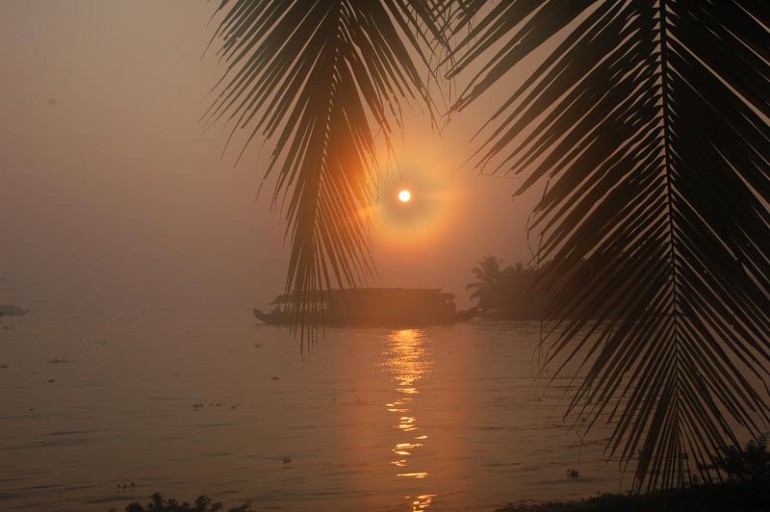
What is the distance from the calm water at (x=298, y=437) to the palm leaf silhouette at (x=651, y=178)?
561cm

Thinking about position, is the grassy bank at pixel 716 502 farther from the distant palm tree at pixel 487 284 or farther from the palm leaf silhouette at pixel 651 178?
the distant palm tree at pixel 487 284

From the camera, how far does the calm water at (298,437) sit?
1349 centimetres

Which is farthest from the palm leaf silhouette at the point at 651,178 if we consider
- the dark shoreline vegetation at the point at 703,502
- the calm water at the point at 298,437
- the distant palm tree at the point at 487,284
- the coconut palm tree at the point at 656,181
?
the distant palm tree at the point at 487,284

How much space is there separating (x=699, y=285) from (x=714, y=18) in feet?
2.39

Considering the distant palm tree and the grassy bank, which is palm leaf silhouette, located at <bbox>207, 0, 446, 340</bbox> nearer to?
the grassy bank

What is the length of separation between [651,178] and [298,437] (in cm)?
1858

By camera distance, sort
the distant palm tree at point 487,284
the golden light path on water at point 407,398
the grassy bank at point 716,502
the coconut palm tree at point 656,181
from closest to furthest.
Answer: the coconut palm tree at point 656,181 < the grassy bank at point 716,502 < the golden light path on water at point 407,398 < the distant palm tree at point 487,284

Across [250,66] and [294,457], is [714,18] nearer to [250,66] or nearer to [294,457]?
[250,66]

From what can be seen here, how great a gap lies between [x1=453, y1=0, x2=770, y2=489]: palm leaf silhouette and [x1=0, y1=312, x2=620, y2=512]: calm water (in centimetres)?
561

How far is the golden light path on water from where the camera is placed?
14.9 m

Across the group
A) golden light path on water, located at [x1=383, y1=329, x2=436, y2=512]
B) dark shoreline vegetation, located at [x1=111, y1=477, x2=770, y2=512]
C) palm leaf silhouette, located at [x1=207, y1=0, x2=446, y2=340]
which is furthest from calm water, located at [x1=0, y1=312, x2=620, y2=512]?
palm leaf silhouette, located at [x1=207, y1=0, x2=446, y2=340]

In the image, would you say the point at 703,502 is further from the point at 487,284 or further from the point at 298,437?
the point at 487,284

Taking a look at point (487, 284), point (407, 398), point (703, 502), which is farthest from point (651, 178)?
point (487, 284)

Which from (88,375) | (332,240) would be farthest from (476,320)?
(332,240)
